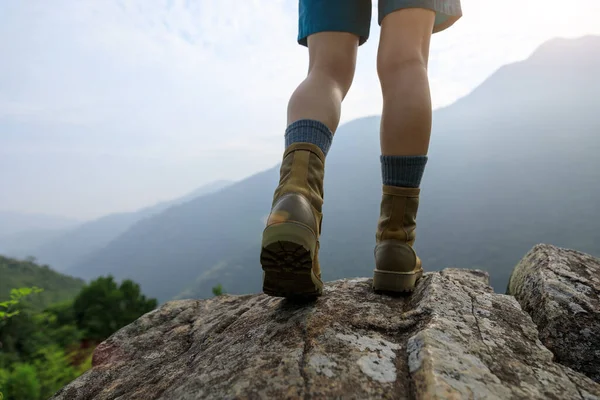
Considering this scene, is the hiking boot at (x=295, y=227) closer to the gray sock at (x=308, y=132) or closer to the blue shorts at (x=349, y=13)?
the gray sock at (x=308, y=132)

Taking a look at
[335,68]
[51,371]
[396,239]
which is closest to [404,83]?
[335,68]

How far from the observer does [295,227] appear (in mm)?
1319

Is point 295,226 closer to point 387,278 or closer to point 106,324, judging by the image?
point 387,278

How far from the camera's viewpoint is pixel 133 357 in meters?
2.07

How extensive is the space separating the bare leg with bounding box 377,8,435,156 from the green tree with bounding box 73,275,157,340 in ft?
82.2

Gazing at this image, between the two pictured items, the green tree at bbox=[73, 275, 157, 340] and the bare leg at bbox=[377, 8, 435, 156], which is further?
the green tree at bbox=[73, 275, 157, 340]

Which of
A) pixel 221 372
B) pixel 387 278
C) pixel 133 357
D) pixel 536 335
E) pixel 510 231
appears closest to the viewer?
pixel 221 372

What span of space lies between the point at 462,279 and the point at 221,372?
1.56 metres

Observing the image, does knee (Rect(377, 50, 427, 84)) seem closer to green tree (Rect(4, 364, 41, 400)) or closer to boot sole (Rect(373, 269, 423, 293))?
boot sole (Rect(373, 269, 423, 293))

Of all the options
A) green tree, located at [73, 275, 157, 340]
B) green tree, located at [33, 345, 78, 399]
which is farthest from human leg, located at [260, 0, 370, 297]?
green tree, located at [73, 275, 157, 340]

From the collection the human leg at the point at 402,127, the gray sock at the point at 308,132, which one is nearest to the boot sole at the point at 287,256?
the gray sock at the point at 308,132

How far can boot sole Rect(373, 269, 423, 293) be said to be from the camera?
1.80m

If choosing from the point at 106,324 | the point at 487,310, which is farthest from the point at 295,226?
the point at 106,324

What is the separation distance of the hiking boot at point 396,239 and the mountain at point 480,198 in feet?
299
